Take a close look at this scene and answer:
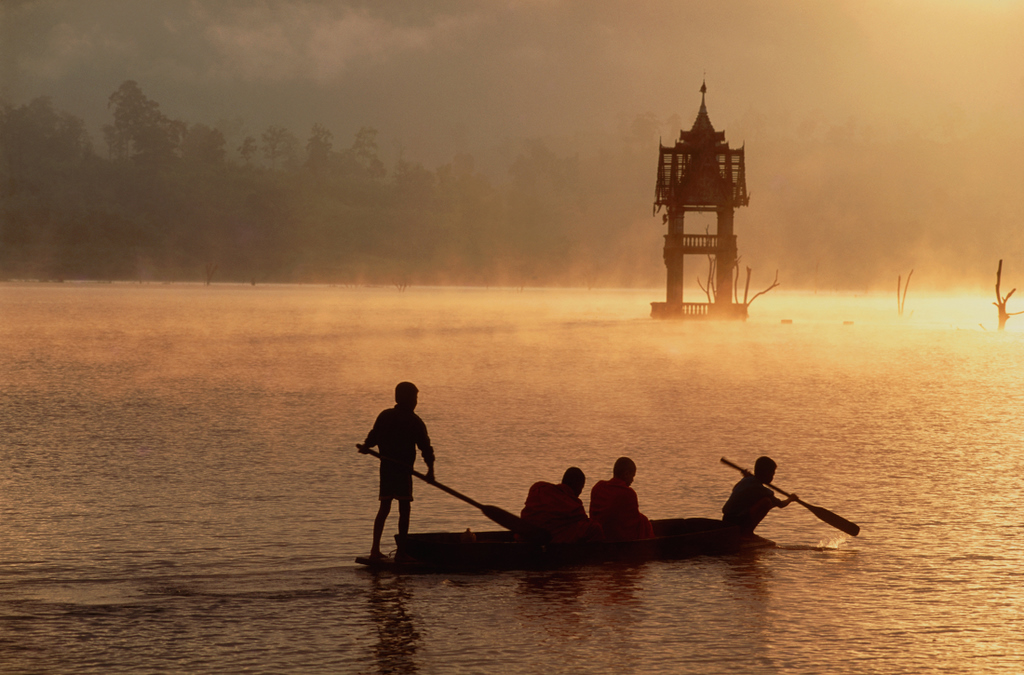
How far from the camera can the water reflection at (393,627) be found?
9047 mm

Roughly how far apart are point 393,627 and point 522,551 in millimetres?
2421

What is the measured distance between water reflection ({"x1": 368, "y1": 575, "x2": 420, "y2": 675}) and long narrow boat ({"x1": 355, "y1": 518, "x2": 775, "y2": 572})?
15.5 inches

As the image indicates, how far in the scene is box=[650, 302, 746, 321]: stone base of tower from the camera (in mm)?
80125

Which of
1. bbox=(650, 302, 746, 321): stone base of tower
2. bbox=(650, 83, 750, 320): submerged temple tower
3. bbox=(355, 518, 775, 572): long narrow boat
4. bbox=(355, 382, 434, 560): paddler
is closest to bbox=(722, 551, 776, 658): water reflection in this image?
bbox=(355, 518, 775, 572): long narrow boat

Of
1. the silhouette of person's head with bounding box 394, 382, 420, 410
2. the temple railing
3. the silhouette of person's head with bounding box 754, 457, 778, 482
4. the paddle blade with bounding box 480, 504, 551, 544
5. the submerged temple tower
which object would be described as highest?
the submerged temple tower

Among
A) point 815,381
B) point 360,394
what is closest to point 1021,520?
point 360,394

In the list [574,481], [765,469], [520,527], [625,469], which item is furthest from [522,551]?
[765,469]

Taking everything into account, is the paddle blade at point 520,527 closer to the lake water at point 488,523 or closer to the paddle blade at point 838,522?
the lake water at point 488,523

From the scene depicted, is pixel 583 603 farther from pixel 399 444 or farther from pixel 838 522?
pixel 838 522

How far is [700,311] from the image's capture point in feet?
273

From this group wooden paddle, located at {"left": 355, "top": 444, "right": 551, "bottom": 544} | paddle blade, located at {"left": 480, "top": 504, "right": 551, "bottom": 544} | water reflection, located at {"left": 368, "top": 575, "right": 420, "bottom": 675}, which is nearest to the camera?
water reflection, located at {"left": 368, "top": 575, "right": 420, "bottom": 675}

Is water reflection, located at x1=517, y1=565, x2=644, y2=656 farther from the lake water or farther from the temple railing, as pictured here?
the temple railing

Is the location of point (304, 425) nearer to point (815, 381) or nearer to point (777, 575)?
point (777, 575)

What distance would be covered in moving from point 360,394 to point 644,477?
1413 cm
